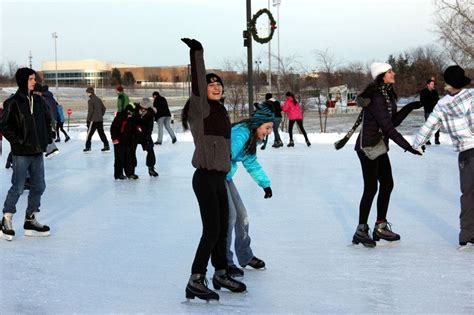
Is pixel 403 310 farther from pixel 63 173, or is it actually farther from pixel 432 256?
pixel 63 173

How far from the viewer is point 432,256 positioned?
17.7ft

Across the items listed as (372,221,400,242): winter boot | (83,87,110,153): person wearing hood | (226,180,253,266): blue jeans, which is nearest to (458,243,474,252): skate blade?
(372,221,400,242): winter boot

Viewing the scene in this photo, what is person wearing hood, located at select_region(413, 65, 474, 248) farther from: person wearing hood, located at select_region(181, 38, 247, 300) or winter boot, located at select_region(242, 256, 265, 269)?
person wearing hood, located at select_region(181, 38, 247, 300)

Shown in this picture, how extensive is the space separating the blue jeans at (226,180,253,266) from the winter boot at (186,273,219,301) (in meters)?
0.46

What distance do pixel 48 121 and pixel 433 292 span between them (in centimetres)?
404

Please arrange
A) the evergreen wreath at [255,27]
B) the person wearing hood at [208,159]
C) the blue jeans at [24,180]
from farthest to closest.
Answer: the evergreen wreath at [255,27], the blue jeans at [24,180], the person wearing hood at [208,159]

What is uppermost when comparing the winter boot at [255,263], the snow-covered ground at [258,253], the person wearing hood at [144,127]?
the person wearing hood at [144,127]

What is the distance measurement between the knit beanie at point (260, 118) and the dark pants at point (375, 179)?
4.79 ft

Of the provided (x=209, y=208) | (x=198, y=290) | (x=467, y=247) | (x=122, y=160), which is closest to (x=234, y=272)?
(x=198, y=290)

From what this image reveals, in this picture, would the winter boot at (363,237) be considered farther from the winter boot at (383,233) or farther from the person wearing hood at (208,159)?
the person wearing hood at (208,159)

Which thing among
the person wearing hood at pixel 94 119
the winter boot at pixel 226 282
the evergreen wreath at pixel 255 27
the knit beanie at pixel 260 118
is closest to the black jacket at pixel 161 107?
the person wearing hood at pixel 94 119

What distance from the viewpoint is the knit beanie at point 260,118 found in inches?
175

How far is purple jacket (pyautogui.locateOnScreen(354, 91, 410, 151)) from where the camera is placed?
5.44 metres

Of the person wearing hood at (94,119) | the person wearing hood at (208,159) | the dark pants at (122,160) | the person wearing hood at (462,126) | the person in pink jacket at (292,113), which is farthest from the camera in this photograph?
the person in pink jacket at (292,113)
